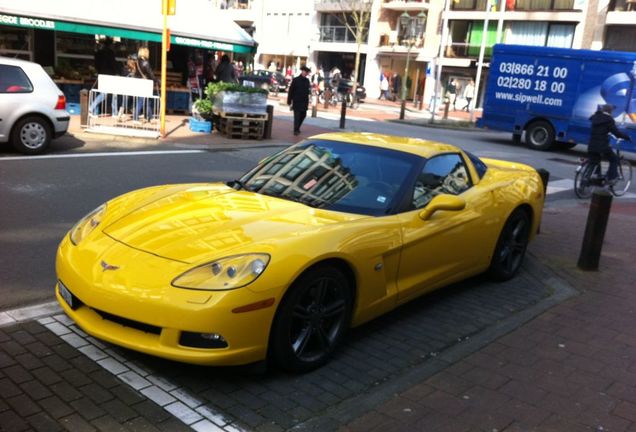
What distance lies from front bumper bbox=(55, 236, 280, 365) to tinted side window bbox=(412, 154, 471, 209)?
1.78 m

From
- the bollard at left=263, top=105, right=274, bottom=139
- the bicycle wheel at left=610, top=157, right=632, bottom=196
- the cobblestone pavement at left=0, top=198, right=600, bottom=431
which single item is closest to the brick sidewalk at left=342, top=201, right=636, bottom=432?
the cobblestone pavement at left=0, top=198, right=600, bottom=431

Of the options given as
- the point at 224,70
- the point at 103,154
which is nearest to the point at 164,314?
the point at 103,154

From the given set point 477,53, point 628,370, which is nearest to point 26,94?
point 628,370

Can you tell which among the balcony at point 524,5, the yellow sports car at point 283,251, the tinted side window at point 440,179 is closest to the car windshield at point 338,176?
the yellow sports car at point 283,251

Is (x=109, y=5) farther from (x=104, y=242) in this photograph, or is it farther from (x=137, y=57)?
(x=104, y=242)

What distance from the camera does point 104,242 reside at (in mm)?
3902

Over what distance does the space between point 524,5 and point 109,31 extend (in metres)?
32.3

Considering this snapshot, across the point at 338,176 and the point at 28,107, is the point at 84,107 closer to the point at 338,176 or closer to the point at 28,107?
the point at 28,107

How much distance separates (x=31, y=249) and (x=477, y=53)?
40.7m

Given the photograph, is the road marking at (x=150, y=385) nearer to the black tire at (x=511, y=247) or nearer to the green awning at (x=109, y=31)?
the black tire at (x=511, y=247)

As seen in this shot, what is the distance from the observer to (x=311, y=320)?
149 inches

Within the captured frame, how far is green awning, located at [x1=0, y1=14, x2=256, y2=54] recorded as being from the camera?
50.8 feet

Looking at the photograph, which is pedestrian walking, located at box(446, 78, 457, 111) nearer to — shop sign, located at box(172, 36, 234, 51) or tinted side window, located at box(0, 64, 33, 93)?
shop sign, located at box(172, 36, 234, 51)

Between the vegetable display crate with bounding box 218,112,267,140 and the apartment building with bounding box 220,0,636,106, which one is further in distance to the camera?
the apartment building with bounding box 220,0,636,106
